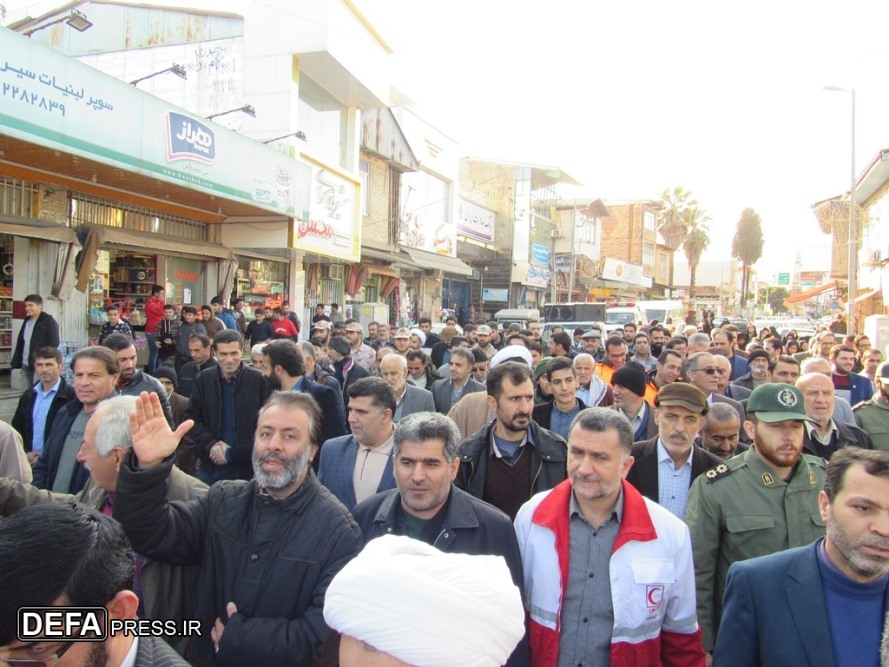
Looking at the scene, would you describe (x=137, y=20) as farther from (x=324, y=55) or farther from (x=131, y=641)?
(x=131, y=641)

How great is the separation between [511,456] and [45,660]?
261 centimetres

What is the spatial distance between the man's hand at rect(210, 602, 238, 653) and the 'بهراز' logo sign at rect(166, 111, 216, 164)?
9758 millimetres

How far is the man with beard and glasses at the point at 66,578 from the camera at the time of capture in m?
1.47

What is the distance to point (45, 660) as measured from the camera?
58.5 inches

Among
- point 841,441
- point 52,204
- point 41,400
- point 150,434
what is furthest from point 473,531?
point 52,204

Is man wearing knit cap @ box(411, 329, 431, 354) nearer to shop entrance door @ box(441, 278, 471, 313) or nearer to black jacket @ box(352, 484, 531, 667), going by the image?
black jacket @ box(352, 484, 531, 667)

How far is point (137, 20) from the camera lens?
50.7 ft

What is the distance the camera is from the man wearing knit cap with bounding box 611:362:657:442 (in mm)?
4859

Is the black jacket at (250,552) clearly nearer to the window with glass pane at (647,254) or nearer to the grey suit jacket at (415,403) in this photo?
the grey suit jacket at (415,403)

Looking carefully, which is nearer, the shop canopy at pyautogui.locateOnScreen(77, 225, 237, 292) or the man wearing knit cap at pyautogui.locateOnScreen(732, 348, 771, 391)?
the man wearing knit cap at pyautogui.locateOnScreen(732, 348, 771, 391)

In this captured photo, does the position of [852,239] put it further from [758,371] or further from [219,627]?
[219,627]

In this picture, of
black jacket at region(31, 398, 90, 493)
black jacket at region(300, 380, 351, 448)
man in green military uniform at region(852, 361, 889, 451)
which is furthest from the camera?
man in green military uniform at region(852, 361, 889, 451)

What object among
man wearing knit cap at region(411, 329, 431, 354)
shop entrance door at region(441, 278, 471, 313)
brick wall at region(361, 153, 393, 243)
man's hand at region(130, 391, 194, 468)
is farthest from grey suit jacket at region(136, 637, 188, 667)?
shop entrance door at region(441, 278, 471, 313)

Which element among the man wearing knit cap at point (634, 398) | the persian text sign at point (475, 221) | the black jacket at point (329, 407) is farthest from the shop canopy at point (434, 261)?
the man wearing knit cap at point (634, 398)
